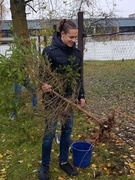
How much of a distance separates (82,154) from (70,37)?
56.7 inches

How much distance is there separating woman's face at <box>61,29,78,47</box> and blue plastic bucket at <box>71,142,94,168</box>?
1301 mm

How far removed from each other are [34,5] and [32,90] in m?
5.95

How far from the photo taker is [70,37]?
8.84 feet

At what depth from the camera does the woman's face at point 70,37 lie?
2.67 metres

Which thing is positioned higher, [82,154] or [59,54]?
[59,54]

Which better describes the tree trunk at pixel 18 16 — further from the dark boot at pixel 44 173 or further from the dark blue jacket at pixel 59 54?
the dark boot at pixel 44 173

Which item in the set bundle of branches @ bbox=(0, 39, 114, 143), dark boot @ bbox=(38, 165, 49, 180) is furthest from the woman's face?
dark boot @ bbox=(38, 165, 49, 180)

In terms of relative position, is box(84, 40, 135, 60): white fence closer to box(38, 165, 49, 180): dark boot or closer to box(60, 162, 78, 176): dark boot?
box(60, 162, 78, 176): dark boot

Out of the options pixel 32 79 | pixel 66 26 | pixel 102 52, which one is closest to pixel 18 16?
pixel 66 26

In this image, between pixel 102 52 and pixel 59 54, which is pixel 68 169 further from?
pixel 102 52

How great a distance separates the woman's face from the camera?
2.67 metres

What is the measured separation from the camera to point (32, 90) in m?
2.82

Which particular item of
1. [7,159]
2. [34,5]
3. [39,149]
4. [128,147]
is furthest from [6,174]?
[34,5]

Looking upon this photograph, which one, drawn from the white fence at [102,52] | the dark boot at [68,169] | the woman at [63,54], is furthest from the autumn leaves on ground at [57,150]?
the white fence at [102,52]
